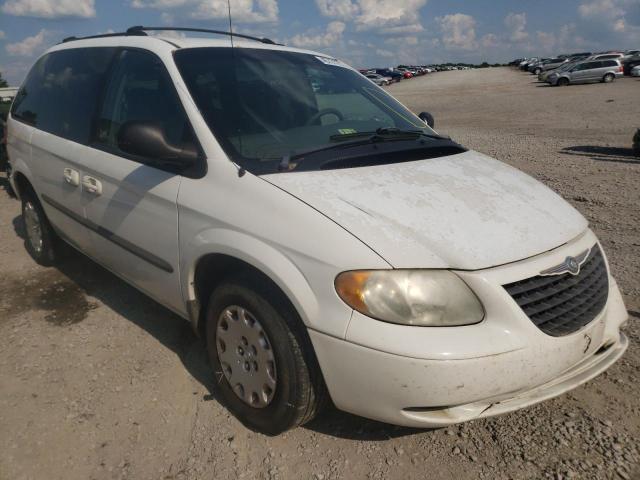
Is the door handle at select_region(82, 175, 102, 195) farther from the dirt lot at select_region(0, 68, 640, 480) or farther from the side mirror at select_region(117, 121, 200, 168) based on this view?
the dirt lot at select_region(0, 68, 640, 480)

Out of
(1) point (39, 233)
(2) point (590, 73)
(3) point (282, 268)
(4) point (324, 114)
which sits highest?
(4) point (324, 114)

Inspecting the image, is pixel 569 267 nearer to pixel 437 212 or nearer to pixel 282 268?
pixel 437 212

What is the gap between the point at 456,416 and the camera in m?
1.87

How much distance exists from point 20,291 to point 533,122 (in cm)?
1470

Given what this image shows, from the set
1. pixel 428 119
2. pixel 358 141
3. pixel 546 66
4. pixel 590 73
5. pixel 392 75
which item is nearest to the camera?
pixel 358 141

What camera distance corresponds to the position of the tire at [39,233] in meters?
4.17

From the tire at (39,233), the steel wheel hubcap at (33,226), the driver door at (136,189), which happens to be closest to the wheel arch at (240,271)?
the driver door at (136,189)

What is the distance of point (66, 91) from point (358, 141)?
2.31 metres

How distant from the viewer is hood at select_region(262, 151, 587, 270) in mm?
1896

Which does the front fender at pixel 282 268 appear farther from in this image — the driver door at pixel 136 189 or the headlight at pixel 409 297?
the driver door at pixel 136 189

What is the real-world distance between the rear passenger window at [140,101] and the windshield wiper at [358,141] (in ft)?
1.74

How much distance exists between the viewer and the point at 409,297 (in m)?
1.82

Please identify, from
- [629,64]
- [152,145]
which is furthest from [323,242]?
[629,64]

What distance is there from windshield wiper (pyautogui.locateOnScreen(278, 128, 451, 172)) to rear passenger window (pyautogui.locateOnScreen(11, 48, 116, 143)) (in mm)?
1646
